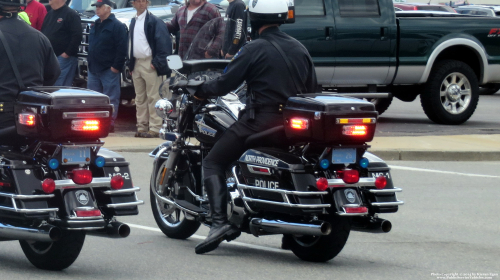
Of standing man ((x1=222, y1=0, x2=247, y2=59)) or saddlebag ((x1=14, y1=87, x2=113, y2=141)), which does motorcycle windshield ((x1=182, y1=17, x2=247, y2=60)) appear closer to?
standing man ((x1=222, y1=0, x2=247, y2=59))

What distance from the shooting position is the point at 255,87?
647 centimetres

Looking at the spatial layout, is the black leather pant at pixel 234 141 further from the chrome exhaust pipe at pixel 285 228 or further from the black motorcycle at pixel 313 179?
the chrome exhaust pipe at pixel 285 228

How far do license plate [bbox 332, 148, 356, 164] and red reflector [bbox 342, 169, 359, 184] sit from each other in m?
0.09

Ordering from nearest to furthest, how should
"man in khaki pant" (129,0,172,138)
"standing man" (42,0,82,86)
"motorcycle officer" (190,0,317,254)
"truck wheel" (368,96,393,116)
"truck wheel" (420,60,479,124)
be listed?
"motorcycle officer" (190,0,317,254)
"man in khaki pant" (129,0,172,138)
"standing man" (42,0,82,86)
"truck wheel" (420,60,479,124)
"truck wheel" (368,96,393,116)

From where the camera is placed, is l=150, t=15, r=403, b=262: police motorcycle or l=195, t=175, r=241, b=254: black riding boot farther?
l=195, t=175, r=241, b=254: black riding boot

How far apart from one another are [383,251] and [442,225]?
130 cm

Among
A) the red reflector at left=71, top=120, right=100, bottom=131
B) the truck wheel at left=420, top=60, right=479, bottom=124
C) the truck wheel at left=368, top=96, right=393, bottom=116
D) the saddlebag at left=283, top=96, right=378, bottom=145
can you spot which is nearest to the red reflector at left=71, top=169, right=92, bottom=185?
the red reflector at left=71, top=120, right=100, bottom=131

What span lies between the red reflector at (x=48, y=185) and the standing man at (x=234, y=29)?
6.19 meters

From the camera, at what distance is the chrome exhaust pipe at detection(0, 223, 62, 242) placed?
5551 millimetres

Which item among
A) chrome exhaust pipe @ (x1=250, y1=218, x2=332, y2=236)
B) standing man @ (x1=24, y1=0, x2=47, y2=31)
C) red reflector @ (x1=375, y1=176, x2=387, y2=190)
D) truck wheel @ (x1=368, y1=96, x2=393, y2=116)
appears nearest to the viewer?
chrome exhaust pipe @ (x1=250, y1=218, x2=332, y2=236)

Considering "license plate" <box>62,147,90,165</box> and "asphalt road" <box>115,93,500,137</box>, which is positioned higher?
"license plate" <box>62,147,90,165</box>

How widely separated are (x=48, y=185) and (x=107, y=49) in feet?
23.8

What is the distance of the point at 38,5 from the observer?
14.0 meters

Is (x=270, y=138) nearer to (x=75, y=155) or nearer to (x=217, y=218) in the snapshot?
(x=217, y=218)
